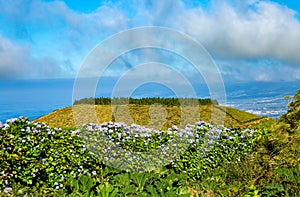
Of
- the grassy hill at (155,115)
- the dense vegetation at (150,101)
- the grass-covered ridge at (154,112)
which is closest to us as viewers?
the grassy hill at (155,115)

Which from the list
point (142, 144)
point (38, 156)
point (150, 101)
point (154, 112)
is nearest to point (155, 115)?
point (154, 112)

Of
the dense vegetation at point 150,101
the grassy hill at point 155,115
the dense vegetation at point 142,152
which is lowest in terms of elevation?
the dense vegetation at point 142,152

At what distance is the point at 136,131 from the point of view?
8531 millimetres

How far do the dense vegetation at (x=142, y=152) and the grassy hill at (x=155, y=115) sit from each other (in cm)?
355

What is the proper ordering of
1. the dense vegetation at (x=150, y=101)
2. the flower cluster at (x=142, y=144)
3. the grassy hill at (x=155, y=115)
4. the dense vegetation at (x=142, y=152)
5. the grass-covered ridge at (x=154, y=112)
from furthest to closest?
1. the dense vegetation at (x=150, y=101)
2. the grass-covered ridge at (x=154, y=112)
3. the grassy hill at (x=155, y=115)
4. the flower cluster at (x=142, y=144)
5. the dense vegetation at (x=142, y=152)

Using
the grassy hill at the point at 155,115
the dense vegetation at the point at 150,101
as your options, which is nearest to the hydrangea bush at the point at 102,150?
the grassy hill at the point at 155,115

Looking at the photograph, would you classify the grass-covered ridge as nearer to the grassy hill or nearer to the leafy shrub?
the grassy hill

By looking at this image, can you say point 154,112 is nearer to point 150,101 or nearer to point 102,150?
point 150,101

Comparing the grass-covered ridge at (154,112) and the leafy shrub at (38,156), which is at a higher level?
the grass-covered ridge at (154,112)

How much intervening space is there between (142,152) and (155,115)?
632 cm

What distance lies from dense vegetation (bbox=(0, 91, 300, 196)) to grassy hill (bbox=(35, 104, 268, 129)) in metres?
3.55

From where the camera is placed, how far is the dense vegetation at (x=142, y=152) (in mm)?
6566

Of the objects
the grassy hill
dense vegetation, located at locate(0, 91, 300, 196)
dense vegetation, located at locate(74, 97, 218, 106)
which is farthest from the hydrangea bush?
dense vegetation, located at locate(74, 97, 218, 106)

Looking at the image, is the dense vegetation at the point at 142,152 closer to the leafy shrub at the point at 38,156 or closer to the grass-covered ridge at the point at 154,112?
the leafy shrub at the point at 38,156
